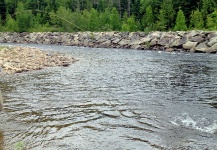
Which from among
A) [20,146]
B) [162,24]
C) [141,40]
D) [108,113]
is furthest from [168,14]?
[20,146]

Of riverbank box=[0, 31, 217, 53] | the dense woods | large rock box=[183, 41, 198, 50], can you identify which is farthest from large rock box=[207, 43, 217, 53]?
the dense woods

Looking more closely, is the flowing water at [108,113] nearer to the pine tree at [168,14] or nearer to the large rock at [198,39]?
the large rock at [198,39]

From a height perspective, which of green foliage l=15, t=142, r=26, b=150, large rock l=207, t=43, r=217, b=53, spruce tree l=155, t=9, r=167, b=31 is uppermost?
spruce tree l=155, t=9, r=167, b=31

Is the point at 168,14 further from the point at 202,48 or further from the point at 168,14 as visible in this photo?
the point at 202,48

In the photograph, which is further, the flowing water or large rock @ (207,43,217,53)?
large rock @ (207,43,217,53)

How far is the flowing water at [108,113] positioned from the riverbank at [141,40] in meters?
19.3

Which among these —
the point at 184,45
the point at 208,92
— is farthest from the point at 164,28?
the point at 208,92

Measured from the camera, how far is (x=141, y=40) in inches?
1550

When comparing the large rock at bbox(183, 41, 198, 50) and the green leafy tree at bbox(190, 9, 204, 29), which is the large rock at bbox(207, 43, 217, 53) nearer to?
the large rock at bbox(183, 41, 198, 50)

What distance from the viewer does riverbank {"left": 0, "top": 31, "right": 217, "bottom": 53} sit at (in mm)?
32250

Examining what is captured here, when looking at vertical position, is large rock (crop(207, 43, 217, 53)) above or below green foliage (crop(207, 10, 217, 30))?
below

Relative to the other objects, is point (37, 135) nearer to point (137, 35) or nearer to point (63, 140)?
point (63, 140)

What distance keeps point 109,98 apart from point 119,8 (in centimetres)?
8350

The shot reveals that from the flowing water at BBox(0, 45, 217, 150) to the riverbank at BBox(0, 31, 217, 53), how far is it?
19.3 m
